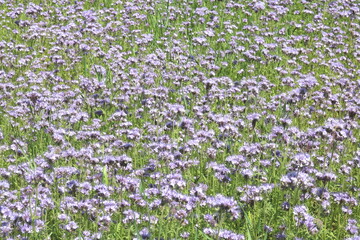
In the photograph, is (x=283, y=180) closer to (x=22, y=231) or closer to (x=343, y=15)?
(x=22, y=231)

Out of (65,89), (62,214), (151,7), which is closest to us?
(62,214)

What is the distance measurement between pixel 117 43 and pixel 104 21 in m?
1.47

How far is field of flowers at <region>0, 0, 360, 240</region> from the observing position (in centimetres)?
448

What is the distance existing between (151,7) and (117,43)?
1.47 m

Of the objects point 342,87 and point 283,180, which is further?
point 342,87

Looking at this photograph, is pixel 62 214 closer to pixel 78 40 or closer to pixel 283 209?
pixel 283 209

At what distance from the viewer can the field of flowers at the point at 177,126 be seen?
4.48m

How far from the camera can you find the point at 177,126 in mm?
6273

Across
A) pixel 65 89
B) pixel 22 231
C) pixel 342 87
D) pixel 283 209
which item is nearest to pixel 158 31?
pixel 65 89

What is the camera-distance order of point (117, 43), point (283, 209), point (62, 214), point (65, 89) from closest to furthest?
point (62, 214) → point (283, 209) → point (65, 89) → point (117, 43)

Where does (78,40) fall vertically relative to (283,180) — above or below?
below

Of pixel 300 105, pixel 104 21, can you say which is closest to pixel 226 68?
pixel 300 105

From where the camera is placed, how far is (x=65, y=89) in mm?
7645

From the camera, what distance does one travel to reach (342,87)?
26.0 feet
